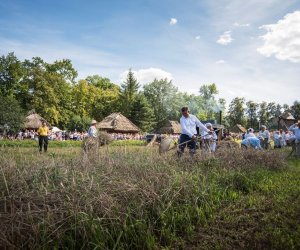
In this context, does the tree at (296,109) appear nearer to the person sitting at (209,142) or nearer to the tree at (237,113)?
the tree at (237,113)

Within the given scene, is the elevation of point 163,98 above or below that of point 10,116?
above

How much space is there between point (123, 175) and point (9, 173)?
1919 mm

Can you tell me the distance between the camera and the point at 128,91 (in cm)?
6881

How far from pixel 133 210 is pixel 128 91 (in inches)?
2565

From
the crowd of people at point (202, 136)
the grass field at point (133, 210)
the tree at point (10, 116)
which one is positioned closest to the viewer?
the grass field at point (133, 210)

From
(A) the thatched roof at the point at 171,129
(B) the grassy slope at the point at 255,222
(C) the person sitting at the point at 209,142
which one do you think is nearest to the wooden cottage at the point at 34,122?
(A) the thatched roof at the point at 171,129

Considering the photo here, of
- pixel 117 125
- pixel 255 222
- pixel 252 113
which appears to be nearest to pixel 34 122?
pixel 117 125

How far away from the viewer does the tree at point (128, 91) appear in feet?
219

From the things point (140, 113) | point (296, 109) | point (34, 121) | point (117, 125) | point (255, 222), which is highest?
point (296, 109)

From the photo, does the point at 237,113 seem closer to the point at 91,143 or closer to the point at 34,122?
the point at 34,122

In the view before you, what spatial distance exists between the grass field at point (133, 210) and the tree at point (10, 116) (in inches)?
1290

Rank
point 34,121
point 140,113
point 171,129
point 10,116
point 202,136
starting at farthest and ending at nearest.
A: 1. point 171,129
2. point 140,113
3. point 34,121
4. point 10,116
5. point 202,136

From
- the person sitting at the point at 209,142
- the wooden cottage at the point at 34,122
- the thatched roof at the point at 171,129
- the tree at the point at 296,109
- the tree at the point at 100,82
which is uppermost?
the tree at the point at 100,82

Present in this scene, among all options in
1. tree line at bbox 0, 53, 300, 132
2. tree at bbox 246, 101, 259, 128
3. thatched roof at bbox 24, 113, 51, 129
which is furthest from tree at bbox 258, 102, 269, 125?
thatched roof at bbox 24, 113, 51, 129
